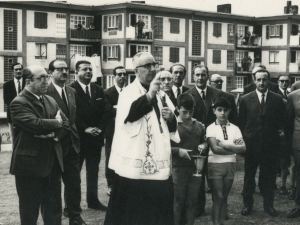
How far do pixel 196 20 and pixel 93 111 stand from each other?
44457 millimetres

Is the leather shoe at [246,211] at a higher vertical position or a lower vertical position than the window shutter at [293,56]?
lower

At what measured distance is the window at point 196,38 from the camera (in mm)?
50906

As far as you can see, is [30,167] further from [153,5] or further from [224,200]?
[153,5]

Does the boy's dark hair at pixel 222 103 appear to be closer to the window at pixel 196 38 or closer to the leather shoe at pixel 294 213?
the leather shoe at pixel 294 213

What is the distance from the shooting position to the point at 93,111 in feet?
25.7

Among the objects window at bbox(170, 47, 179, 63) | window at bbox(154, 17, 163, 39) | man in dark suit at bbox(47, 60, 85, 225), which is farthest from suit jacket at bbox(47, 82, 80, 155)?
window at bbox(170, 47, 179, 63)

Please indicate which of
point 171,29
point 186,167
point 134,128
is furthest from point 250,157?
point 171,29

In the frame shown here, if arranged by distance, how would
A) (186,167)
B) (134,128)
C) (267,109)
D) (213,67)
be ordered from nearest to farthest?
(134,128) → (186,167) → (267,109) → (213,67)

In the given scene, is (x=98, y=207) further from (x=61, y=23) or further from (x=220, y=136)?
(x=61, y=23)

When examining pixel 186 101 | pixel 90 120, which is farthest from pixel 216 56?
pixel 186 101

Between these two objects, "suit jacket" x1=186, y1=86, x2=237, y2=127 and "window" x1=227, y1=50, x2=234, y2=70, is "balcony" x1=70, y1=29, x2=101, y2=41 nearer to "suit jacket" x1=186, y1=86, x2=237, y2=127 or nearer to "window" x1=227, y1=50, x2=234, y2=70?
"window" x1=227, y1=50, x2=234, y2=70

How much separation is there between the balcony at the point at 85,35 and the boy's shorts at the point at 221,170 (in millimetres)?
41495

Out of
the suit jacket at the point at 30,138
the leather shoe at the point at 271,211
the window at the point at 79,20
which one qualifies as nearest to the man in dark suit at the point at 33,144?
the suit jacket at the point at 30,138

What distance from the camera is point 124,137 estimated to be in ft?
17.0
